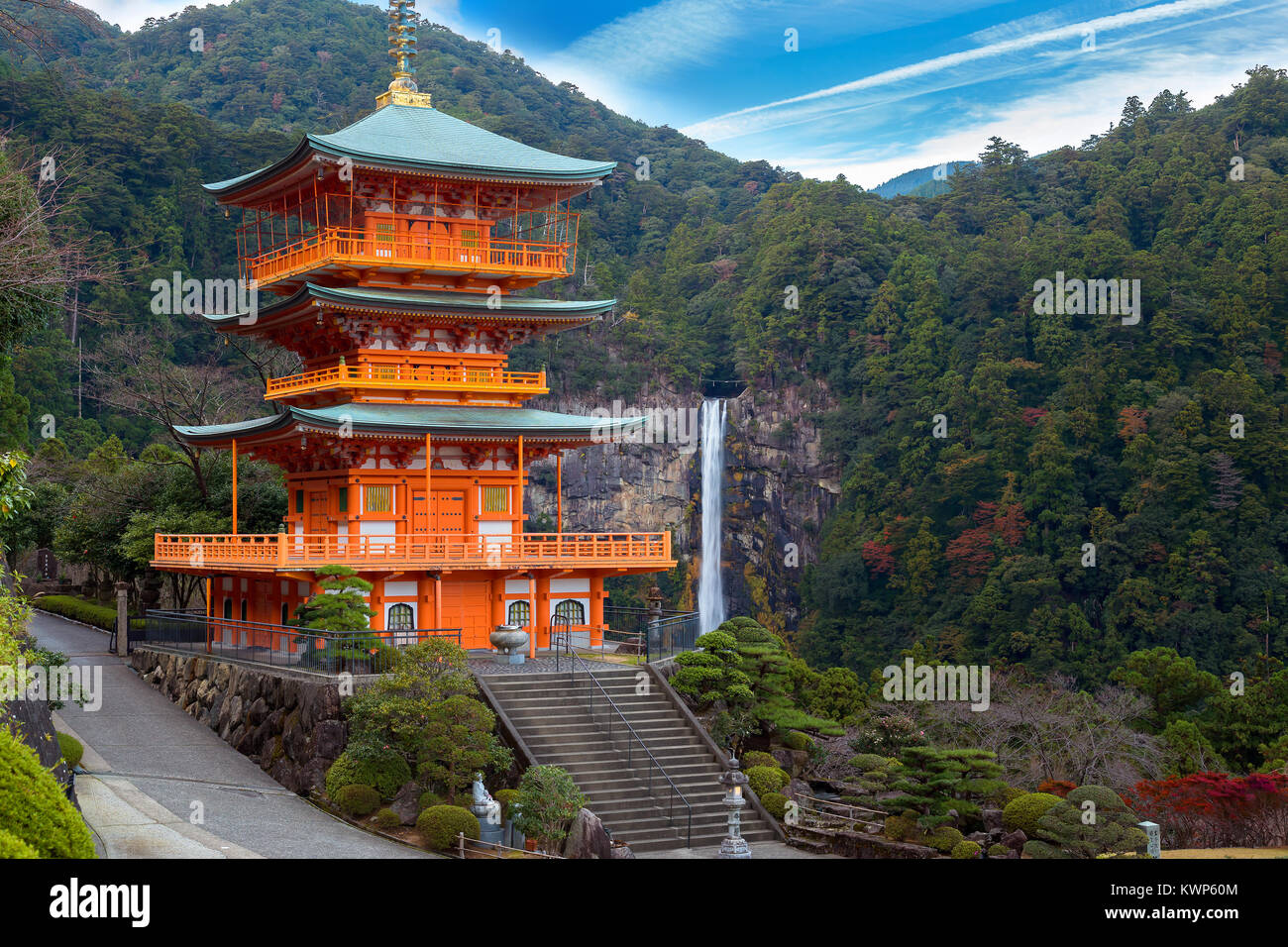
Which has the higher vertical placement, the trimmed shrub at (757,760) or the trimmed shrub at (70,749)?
the trimmed shrub at (70,749)

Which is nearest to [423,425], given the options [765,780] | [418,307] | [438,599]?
[418,307]

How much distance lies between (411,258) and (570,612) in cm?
976

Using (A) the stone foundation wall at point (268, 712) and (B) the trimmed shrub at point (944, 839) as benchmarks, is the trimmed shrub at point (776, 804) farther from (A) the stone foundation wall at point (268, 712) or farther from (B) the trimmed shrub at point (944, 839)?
(A) the stone foundation wall at point (268, 712)

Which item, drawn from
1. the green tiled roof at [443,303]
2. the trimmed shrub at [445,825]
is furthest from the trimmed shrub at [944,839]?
the green tiled roof at [443,303]

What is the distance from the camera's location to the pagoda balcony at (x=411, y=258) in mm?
31125

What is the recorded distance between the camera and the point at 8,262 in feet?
54.9

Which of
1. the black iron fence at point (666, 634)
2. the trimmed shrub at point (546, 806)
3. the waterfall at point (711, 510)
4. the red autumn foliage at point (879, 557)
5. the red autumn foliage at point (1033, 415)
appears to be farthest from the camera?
the waterfall at point (711, 510)

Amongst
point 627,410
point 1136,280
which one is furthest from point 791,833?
point 627,410

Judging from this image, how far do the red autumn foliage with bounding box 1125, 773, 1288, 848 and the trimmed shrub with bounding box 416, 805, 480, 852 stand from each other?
12.0 meters

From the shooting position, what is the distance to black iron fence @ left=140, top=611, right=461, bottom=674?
2439 centimetres

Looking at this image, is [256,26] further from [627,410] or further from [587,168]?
[587,168]

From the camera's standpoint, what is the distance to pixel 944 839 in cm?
2231

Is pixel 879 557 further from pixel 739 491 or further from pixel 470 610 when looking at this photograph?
pixel 470 610

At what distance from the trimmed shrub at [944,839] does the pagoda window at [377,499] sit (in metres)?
15.1
